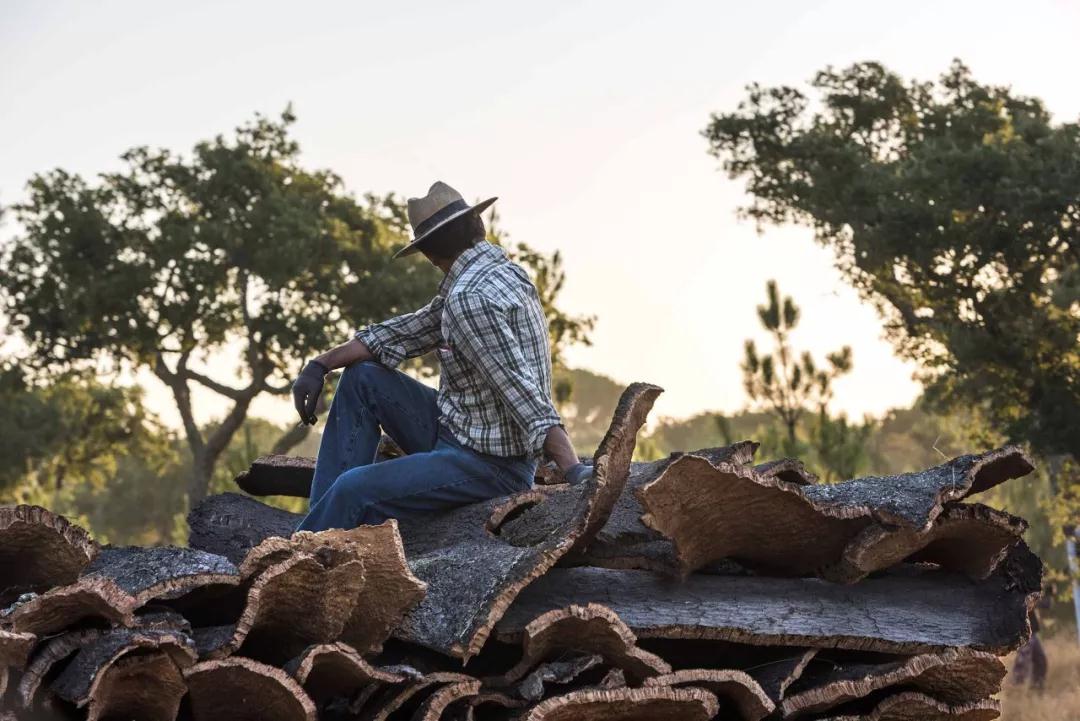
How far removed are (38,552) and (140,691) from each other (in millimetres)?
465

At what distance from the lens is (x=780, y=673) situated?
12.6 ft

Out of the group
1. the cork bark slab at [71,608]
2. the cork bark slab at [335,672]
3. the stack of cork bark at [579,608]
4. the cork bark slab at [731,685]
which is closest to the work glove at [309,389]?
the stack of cork bark at [579,608]

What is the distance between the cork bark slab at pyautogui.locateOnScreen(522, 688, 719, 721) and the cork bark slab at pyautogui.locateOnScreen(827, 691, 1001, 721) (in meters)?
0.50

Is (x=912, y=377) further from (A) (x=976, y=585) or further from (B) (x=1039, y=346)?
(A) (x=976, y=585)

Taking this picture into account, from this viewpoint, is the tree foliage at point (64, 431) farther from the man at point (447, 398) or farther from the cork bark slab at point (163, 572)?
the cork bark slab at point (163, 572)

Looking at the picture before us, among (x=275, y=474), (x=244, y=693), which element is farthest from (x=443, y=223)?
(x=244, y=693)

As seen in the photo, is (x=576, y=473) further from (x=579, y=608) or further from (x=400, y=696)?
(x=400, y=696)

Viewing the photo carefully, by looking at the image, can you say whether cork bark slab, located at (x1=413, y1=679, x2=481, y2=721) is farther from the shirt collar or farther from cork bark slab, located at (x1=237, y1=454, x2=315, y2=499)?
cork bark slab, located at (x1=237, y1=454, x2=315, y2=499)

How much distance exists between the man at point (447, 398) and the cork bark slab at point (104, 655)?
4.48 feet

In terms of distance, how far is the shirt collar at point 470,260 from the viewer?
482 cm

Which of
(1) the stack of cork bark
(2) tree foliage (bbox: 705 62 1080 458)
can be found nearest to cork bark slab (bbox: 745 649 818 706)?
(1) the stack of cork bark

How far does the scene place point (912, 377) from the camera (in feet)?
59.1

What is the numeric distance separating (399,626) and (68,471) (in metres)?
30.3

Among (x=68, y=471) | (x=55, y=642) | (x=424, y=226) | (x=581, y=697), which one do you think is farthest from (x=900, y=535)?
(x=68, y=471)
